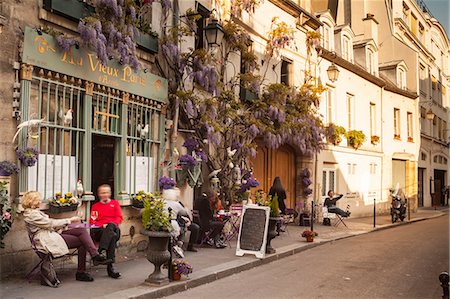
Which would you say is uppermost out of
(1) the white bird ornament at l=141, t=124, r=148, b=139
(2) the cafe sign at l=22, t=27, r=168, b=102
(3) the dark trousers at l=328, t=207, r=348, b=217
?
(2) the cafe sign at l=22, t=27, r=168, b=102

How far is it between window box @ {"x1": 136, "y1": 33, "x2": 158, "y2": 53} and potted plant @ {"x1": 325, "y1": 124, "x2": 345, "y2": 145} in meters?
9.90

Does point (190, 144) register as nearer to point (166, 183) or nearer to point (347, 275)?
point (166, 183)

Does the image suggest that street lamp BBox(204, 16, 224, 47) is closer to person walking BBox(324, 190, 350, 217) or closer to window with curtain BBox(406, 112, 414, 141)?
person walking BBox(324, 190, 350, 217)

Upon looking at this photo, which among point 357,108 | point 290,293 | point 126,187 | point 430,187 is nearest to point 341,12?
point 357,108

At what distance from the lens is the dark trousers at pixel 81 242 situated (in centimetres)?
673

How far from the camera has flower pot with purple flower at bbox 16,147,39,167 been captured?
6.68m

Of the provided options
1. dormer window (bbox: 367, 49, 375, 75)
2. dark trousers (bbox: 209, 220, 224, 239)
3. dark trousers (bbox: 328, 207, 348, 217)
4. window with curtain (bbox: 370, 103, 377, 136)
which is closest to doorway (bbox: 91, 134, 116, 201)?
dark trousers (bbox: 209, 220, 224, 239)

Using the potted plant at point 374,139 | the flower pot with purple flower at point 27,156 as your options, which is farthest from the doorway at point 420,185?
the flower pot with purple flower at point 27,156

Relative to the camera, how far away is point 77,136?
7.97 meters

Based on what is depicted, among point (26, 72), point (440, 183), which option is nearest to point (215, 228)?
point (26, 72)

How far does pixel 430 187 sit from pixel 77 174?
2854 centimetres

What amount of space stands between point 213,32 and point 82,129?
463 cm

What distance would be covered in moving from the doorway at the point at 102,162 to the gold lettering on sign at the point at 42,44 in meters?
2.50

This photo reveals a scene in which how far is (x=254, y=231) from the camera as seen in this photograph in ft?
32.0
